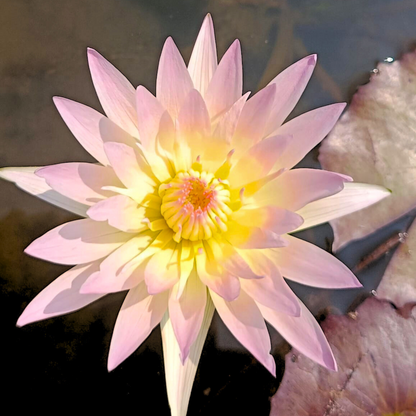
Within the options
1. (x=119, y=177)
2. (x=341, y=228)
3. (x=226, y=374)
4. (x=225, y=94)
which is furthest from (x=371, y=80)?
(x=226, y=374)

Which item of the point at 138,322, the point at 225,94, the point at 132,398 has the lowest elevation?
the point at 132,398

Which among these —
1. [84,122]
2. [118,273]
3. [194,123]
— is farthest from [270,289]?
[84,122]

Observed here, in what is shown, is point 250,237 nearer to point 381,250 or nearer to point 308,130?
point 308,130

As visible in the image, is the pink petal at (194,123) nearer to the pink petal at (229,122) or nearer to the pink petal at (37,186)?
the pink petal at (229,122)

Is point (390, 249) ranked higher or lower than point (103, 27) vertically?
lower

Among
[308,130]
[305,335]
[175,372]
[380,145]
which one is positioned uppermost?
[308,130]

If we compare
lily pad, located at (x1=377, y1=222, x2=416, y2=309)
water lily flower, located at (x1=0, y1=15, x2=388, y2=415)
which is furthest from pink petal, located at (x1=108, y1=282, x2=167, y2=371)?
lily pad, located at (x1=377, y1=222, x2=416, y2=309)

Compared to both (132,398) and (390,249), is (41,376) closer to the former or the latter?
(132,398)
